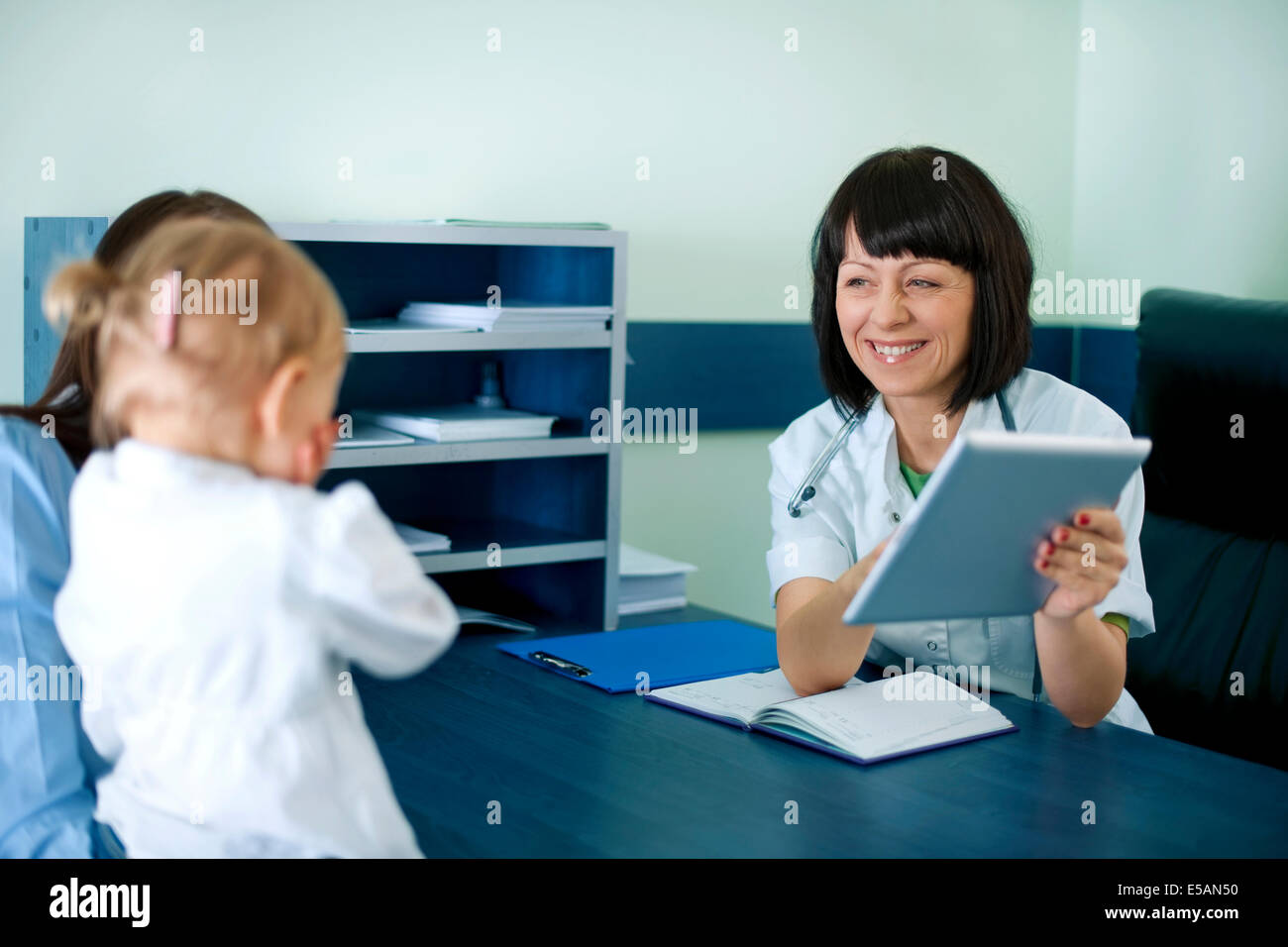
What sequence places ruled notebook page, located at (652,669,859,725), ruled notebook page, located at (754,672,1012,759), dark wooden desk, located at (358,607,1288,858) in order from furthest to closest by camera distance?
1. ruled notebook page, located at (652,669,859,725)
2. ruled notebook page, located at (754,672,1012,759)
3. dark wooden desk, located at (358,607,1288,858)

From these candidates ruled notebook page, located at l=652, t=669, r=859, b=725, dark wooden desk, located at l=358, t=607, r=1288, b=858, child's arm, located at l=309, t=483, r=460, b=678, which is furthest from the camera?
ruled notebook page, located at l=652, t=669, r=859, b=725

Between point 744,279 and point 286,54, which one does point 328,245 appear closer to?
point 286,54

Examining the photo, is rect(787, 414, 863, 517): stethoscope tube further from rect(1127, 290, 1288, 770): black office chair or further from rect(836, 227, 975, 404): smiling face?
rect(1127, 290, 1288, 770): black office chair

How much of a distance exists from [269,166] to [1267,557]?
172 cm

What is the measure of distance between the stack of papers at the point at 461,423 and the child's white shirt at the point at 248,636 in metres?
1.09

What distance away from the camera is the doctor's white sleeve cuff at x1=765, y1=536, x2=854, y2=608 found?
178 cm

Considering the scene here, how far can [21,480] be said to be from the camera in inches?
50.5

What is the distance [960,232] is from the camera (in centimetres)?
171

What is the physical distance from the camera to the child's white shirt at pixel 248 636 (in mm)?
869

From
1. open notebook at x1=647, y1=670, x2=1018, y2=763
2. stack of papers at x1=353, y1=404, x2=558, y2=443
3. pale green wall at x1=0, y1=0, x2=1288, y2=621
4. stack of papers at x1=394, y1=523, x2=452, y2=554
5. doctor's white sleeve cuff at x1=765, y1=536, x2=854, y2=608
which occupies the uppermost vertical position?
pale green wall at x1=0, y1=0, x2=1288, y2=621

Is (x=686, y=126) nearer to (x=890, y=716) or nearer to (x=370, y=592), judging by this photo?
(x=890, y=716)

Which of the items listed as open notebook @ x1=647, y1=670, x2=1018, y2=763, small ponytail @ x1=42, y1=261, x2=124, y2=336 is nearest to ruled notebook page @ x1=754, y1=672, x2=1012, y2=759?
open notebook @ x1=647, y1=670, x2=1018, y2=763
